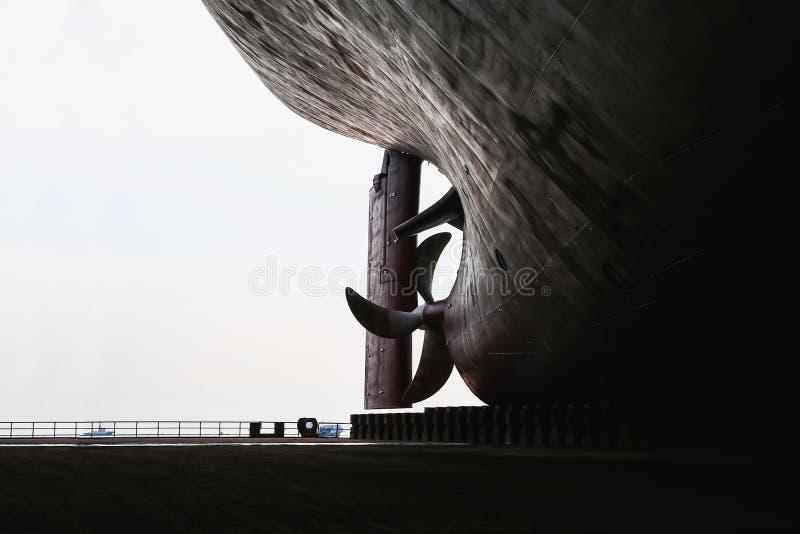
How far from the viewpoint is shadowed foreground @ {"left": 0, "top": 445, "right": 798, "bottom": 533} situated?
7.11ft

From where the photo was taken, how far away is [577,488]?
11.2ft

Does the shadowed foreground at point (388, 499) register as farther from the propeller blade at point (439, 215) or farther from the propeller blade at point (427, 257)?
the propeller blade at point (427, 257)

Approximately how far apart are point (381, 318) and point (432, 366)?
2423mm

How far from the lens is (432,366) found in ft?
63.2

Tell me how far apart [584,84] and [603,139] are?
0.48 meters

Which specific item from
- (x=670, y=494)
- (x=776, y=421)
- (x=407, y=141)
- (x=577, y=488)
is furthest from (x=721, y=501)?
(x=407, y=141)

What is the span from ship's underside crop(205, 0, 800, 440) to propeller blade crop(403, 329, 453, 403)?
24.7 feet

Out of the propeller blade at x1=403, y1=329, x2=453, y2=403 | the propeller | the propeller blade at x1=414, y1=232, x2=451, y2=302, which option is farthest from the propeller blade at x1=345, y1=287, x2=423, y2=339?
the propeller blade at x1=414, y1=232, x2=451, y2=302

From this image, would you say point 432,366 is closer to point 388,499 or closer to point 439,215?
point 439,215

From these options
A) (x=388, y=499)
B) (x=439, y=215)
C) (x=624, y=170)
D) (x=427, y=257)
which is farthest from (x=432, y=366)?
(x=388, y=499)

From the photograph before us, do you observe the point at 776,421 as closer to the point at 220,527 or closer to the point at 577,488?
the point at 577,488

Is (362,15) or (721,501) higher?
(362,15)

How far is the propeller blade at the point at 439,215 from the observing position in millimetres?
18141

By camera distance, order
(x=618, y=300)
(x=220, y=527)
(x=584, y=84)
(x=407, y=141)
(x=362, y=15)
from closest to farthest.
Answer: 1. (x=220, y=527)
2. (x=584, y=84)
3. (x=618, y=300)
4. (x=362, y=15)
5. (x=407, y=141)
